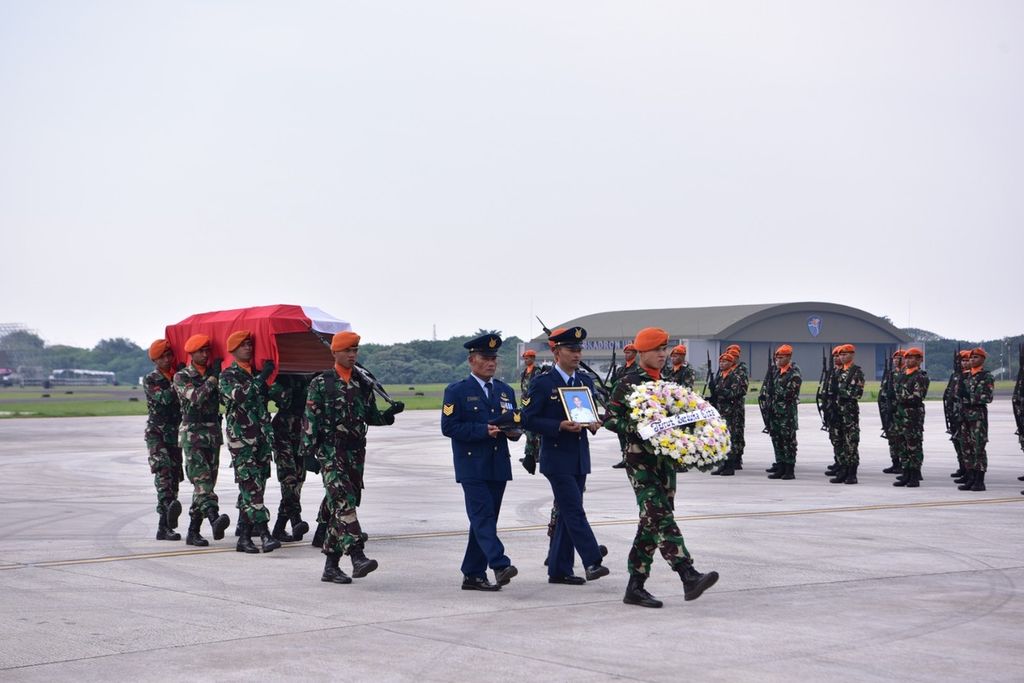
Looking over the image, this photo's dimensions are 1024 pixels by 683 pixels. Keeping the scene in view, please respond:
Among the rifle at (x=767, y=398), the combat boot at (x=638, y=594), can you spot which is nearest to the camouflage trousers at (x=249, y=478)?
the combat boot at (x=638, y=594)

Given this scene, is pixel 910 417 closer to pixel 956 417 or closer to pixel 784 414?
pixel 956 417

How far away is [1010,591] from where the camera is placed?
9.18 meters

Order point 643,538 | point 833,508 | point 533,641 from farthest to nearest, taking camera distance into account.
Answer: point 833,508 → point 643,538 → point 533,641

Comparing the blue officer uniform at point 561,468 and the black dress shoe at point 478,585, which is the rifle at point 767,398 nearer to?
the blue officer uniform at point 561,468

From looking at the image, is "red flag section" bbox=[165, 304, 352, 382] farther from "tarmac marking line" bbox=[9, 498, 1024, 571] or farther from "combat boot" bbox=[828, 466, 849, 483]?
"combat boot" bbox=[828, 466, 849, 483]

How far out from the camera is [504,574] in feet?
30.9

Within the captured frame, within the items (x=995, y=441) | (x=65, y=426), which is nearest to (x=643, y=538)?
(x=995, y=441)

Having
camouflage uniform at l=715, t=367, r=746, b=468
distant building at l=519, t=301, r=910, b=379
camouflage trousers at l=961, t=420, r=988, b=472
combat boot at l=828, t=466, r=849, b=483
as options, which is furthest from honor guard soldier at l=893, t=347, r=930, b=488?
distant building at l=519, t=301, r=910, b=379

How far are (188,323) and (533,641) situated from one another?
674 centimetres

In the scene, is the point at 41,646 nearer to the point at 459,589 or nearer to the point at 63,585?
the point at 63,585

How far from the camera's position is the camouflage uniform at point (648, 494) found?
879cm

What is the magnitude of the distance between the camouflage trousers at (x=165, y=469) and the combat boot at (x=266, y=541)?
4.49 feet

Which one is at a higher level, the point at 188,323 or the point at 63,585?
the point at 188,323

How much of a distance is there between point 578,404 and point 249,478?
140 inches
